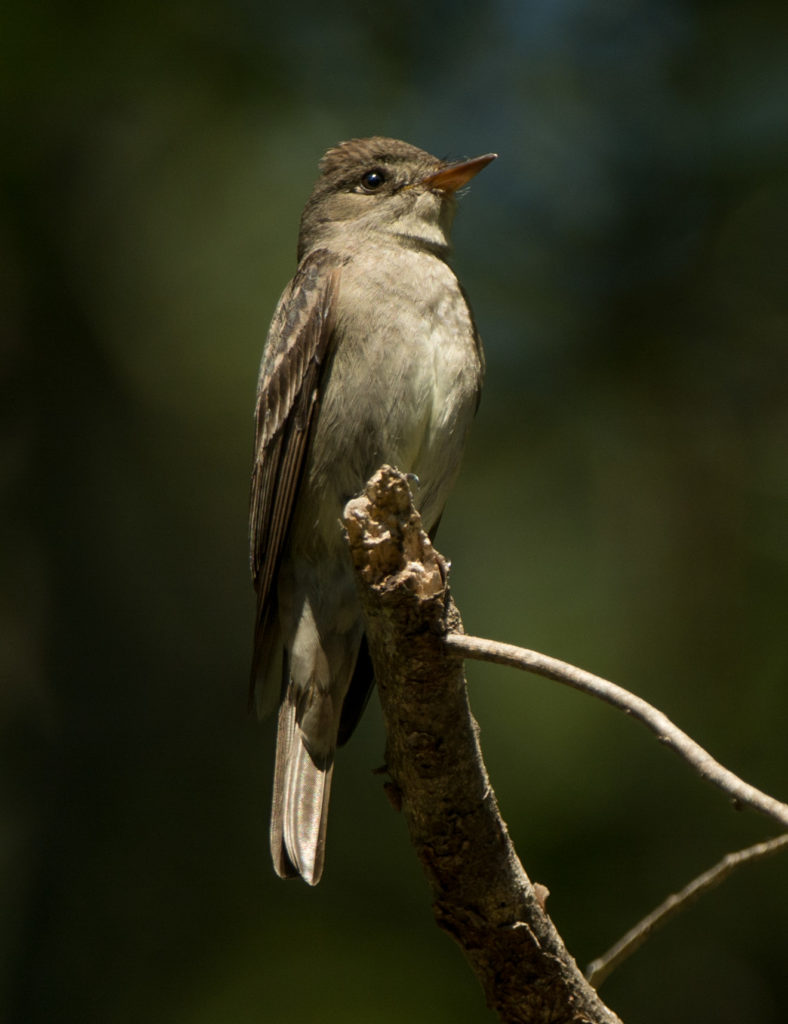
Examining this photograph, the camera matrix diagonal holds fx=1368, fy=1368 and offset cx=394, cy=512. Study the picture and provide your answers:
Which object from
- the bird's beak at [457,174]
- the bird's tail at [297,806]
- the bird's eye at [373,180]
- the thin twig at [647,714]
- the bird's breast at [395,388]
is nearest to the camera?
the thin twig at [647,714]

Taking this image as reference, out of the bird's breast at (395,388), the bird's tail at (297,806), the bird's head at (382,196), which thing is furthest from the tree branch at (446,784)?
the bird's head at (382,196)

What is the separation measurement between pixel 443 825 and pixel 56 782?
2.66 m

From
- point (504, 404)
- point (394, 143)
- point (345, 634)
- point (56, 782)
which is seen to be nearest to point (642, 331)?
point (504, 404)

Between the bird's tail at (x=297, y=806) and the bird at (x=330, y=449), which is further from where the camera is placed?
the bird at (x=330, y=449)

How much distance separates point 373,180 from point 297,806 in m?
2.38

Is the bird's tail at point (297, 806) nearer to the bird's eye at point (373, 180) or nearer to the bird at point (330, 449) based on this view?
the bird at point (330, 449)

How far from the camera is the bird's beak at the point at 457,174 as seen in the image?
16.0 feet

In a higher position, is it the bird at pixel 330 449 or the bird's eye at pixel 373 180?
the bird's eye at pixel 373 180

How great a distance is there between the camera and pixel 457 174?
4.95 metres

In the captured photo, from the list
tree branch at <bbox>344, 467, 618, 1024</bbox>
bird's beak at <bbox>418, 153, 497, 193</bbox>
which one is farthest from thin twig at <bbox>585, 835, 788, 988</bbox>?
bird's beak at <bbox>418, 153, 497, 193</bbox>

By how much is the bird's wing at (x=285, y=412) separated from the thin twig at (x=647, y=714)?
62.1 inches

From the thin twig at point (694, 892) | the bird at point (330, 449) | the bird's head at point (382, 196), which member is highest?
the bird's head at point (382, 196)

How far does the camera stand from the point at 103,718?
5.65 meters

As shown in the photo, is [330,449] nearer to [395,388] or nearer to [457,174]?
[395,388]
